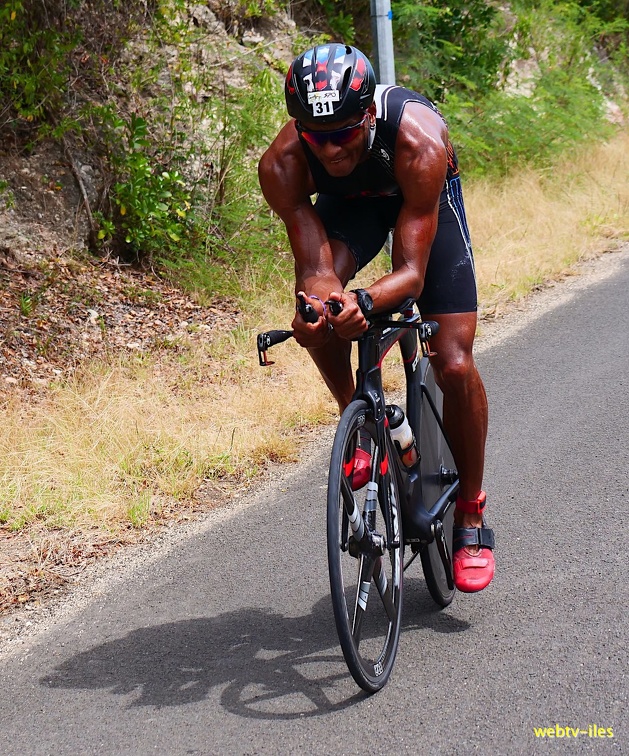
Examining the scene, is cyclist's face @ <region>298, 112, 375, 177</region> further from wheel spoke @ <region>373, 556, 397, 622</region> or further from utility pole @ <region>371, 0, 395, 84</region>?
utility pole @ <region>371, 0, 395, 84</region>

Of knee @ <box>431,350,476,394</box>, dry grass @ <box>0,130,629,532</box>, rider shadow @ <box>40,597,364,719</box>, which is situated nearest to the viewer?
rider shadow @ <box>40,597,364,719</box>

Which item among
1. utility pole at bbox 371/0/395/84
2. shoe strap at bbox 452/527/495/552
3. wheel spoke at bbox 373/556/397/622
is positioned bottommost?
shoe strap at bbox 452/527/495/552

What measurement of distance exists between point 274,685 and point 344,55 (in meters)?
2.15

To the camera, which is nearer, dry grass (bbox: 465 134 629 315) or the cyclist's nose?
the cyclist's nose

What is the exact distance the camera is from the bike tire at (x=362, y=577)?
9.69ft

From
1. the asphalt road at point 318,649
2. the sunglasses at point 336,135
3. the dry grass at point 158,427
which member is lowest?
the asphalt road at point 318,649

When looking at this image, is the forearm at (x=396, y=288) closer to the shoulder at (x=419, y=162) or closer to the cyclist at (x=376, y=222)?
the cyclist at (x=376, y=222)

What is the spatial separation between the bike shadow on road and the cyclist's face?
1.75 meters

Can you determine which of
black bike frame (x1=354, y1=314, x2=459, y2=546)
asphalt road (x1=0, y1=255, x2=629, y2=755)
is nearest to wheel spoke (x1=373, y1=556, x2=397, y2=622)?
black bike frame (x1=354, y1=314, x2=459, y2=546)

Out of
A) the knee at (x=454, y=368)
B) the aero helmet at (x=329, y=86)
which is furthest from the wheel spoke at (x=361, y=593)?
the aero helmet at (x=329, y=86)

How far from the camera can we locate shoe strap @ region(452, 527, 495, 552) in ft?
12.6

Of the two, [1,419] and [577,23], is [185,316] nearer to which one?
[1,419]

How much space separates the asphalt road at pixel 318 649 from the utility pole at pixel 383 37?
14.8ft

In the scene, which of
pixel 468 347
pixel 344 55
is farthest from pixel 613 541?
pixel 344 55
